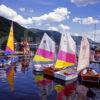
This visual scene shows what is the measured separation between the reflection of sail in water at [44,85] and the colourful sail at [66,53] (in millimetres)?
4963

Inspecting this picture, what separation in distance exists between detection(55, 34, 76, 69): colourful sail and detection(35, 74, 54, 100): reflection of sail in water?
4.96 meters

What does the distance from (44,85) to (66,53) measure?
509 inches

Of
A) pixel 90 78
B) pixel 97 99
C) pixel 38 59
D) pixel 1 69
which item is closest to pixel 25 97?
pixel 97 99

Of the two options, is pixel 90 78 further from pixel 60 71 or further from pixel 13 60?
pixel 13 60

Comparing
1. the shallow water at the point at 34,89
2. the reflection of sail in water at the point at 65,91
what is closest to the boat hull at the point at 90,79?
the shallow water at the point at 34,89

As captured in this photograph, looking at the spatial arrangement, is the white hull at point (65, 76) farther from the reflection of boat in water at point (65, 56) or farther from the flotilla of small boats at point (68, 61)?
the reflection of boat in water at point (65, 56)

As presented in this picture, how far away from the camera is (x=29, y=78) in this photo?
75.1 m

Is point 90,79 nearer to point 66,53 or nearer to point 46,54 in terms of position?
point 66,53

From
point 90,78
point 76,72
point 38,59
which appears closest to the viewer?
point 90,78

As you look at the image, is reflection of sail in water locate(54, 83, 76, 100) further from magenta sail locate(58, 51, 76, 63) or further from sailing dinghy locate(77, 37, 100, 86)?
magenta sail locate(58, 51, 76, 63)

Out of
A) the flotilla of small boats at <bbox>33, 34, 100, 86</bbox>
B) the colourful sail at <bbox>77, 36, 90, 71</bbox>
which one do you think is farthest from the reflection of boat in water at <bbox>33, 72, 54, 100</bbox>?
the colourful sail at <bbox>77, 36, 90, 71</bbox>

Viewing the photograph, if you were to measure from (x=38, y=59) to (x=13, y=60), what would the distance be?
2650 centimetres

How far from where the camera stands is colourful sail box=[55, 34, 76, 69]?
74562 mm

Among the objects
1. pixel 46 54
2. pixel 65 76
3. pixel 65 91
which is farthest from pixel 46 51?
pixel 65 91
